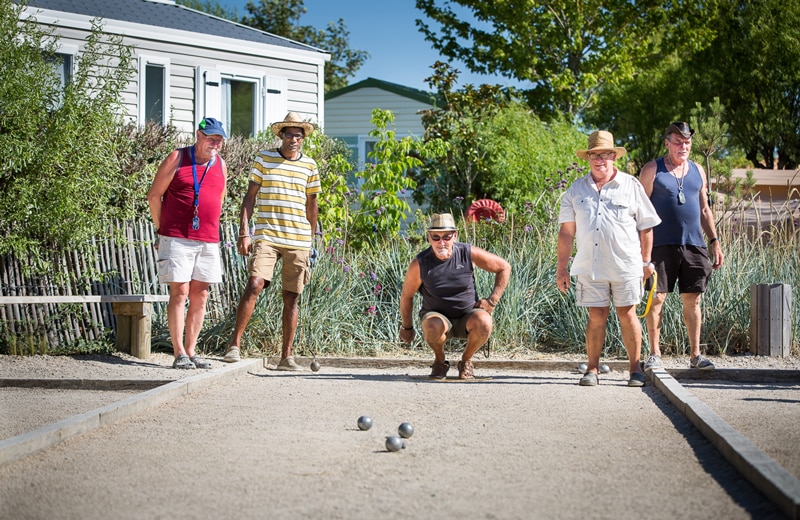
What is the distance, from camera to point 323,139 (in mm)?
17125

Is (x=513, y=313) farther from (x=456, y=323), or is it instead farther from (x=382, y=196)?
(x=382, y=196)

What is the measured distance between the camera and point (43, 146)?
902 cm

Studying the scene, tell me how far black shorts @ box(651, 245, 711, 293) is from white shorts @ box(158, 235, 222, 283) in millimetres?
3648

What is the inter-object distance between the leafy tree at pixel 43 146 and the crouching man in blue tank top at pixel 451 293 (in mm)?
3351

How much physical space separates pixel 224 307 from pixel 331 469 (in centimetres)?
549

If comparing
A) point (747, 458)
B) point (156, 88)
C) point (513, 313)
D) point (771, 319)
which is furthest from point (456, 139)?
point (747, 458)

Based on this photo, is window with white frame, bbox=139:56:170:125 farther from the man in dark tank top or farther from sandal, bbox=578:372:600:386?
sandal, bbox=578:372:600:386

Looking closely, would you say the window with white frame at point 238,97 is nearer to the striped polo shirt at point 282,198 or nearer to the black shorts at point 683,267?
the striped polo shirt at point 282,198

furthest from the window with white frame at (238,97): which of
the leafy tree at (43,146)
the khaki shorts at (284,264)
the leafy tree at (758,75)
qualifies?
the leafy tree at (758,75)

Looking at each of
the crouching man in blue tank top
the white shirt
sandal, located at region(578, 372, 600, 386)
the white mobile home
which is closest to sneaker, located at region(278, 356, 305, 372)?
the crouching man in blue tank top

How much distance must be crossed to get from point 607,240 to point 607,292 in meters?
0.41

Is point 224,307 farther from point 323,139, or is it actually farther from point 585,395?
point 323,139

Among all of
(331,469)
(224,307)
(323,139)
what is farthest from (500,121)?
(331,469)

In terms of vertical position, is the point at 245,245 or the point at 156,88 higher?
the point at 156,88
